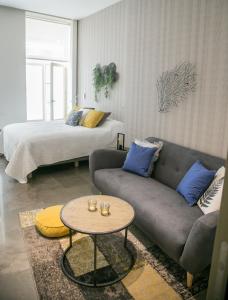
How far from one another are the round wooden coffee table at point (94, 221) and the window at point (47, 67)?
441 cm

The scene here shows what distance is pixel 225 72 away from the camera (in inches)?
99.5

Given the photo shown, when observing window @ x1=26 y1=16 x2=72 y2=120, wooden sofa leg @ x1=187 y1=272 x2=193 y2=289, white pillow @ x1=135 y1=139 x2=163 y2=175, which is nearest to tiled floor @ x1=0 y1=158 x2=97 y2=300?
white pillow @ x1=135 y1=139 x2=163 y2=175

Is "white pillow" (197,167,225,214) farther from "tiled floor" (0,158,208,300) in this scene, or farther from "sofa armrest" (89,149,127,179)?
"sofa armrest" (89,149,127,179)

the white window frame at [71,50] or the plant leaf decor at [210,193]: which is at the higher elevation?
the white window frame at [71,50]

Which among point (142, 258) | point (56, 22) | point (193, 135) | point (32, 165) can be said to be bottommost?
point (142, 258)

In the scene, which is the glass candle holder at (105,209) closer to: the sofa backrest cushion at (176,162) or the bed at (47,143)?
the sofa backrest cushion at (176,162)

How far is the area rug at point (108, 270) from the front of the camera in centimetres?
185

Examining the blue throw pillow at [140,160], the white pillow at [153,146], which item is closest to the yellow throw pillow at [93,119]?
the white pillow at [153,146]

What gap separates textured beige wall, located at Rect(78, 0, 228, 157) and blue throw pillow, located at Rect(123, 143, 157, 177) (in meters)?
0.43

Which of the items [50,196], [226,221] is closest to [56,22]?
[50,196]

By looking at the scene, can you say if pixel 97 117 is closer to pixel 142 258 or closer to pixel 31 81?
pixel 31 81

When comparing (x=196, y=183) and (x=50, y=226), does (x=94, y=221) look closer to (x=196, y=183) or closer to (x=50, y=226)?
(x=50, y=226)

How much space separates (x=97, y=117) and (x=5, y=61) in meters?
2.33

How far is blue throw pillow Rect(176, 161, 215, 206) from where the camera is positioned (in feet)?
7.57
